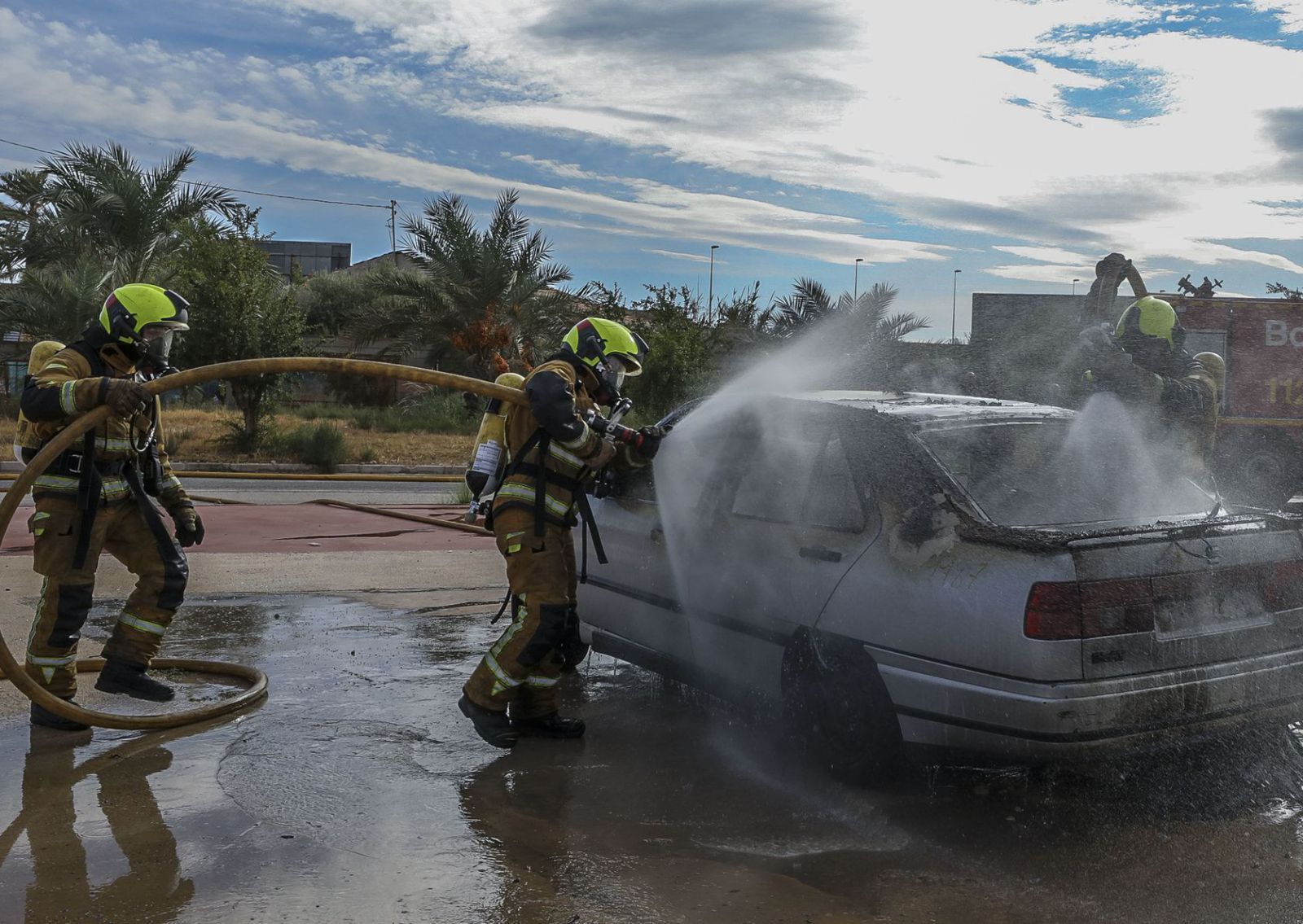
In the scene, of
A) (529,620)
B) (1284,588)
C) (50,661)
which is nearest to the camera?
(1284,588)

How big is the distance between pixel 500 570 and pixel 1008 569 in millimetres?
6039

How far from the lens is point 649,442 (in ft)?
16.9

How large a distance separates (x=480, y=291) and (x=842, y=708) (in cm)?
2113

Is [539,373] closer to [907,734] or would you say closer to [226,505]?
[907,734]

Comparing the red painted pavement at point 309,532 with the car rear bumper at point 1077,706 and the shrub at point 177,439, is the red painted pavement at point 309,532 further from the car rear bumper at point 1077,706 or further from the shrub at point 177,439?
the shrub at point 177,439

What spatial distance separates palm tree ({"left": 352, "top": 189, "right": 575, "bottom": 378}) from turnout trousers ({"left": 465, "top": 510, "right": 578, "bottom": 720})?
19148 millimetres

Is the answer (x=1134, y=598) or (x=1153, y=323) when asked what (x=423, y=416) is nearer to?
(x=1153, y=323)

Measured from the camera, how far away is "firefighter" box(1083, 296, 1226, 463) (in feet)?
21.7

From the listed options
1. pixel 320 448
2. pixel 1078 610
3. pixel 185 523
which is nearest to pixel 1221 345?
pixel 320 448

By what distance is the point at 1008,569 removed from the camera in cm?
384

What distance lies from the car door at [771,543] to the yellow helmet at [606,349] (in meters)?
0.66

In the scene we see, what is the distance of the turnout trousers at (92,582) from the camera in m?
5.07

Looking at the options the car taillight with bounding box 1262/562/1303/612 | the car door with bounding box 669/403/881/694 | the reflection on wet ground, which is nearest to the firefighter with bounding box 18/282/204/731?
the reflection on wet ground

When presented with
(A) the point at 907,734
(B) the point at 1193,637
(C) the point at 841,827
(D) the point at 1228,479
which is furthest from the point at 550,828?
(D) the point at 1228,479
